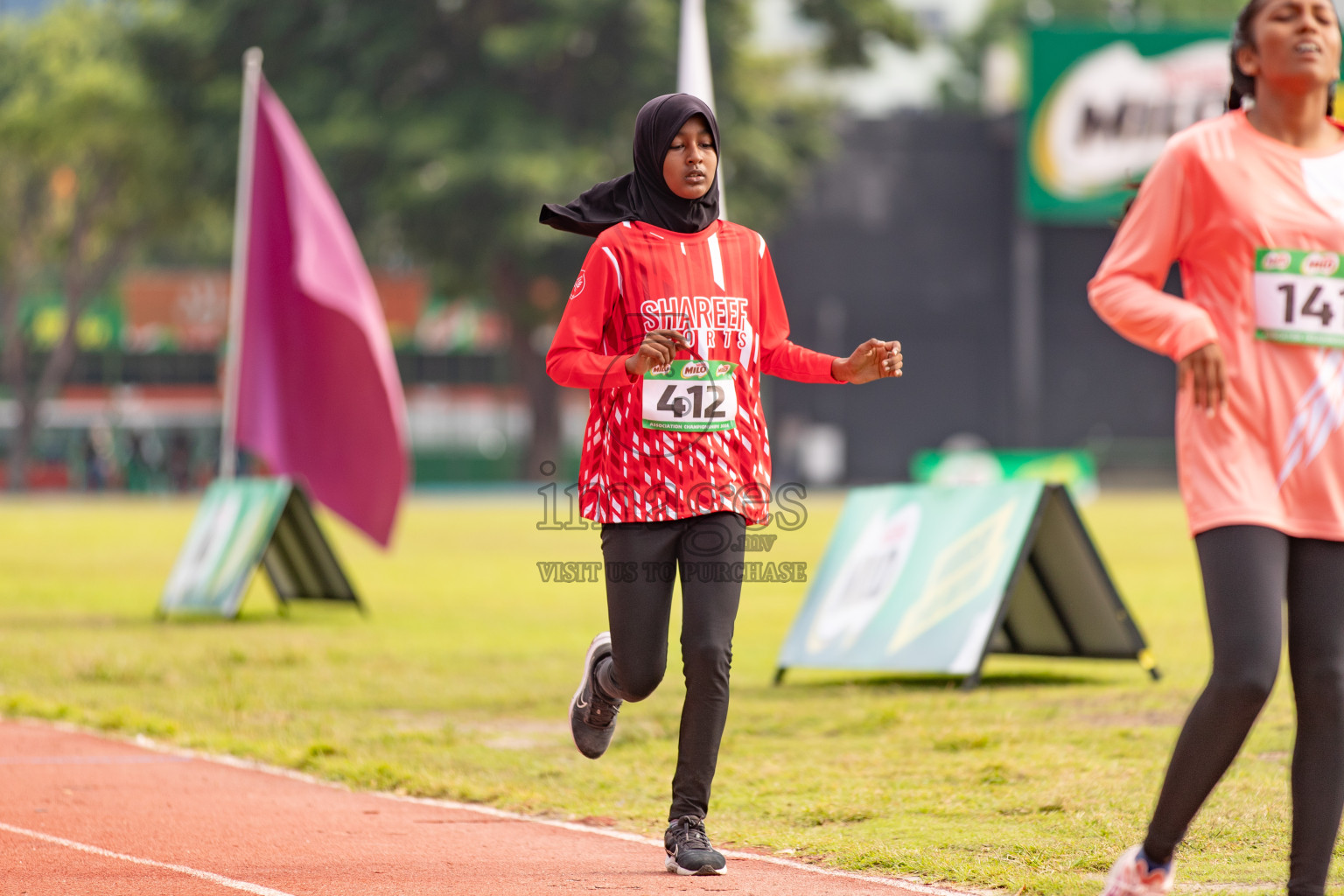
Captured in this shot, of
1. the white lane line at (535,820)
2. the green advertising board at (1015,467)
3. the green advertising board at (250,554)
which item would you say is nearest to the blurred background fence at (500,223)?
the green advertising board at (1015,467)

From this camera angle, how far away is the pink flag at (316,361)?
14.2 m

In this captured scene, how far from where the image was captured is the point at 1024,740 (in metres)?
7.55

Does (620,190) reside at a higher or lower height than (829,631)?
higher

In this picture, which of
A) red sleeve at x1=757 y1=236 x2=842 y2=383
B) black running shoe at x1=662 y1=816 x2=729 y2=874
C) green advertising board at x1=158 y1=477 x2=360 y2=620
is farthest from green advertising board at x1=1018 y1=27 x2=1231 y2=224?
black running shoe at x1=662 y1=816 x2=729 y2=874

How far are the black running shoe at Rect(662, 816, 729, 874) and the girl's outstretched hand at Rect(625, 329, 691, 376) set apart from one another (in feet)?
A: 4.26

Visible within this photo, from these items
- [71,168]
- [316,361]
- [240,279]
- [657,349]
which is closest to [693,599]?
[657,349]

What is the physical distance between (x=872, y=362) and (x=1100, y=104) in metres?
41.2

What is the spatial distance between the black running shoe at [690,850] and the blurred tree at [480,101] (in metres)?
34.8

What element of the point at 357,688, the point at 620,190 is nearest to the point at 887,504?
the point at 357,688

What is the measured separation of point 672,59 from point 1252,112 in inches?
1475

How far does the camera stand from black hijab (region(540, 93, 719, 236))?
5.21m

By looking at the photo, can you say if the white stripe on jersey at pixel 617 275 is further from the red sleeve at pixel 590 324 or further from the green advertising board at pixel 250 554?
the green advertising board at pixel 250 554

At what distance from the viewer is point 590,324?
17.2 feet

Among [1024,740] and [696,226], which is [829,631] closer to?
[1024,740]
